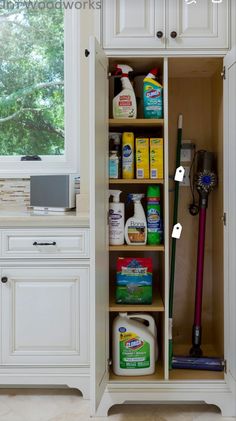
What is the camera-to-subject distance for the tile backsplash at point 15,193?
301 cm

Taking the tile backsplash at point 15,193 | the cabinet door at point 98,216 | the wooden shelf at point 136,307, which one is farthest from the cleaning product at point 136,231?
the tile backsplash at point 15,193

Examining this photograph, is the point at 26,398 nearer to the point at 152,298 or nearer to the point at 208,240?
the point at 152,298

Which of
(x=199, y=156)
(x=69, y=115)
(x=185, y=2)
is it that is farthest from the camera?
(x=69, y=115)

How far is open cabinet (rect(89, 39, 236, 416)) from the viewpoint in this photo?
6.49 feet

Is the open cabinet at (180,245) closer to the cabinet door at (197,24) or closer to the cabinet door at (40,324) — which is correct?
the cabinet door at (197,24)

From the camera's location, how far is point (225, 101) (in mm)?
2232

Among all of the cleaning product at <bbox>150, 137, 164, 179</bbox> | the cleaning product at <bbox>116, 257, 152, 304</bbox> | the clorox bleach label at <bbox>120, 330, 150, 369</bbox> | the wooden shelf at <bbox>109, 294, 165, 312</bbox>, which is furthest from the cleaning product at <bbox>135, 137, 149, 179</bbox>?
the clorox bleach label at <bbox>120, 330, 150, 369</bbox>

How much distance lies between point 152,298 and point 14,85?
170cm

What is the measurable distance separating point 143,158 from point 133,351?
0.95 meters

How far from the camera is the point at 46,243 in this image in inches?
92.6

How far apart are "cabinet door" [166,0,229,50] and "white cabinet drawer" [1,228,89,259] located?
103 centimetres

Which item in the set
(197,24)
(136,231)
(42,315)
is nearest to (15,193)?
(42,315)

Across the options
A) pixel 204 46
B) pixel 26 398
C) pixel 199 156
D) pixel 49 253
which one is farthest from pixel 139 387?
pixel 204 46

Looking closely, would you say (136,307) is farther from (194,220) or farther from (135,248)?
(194,220)
